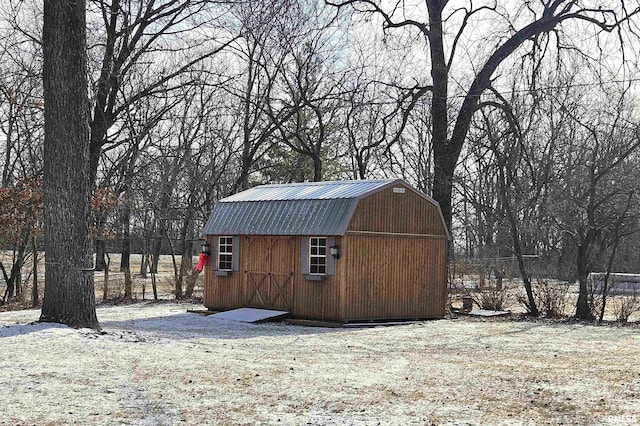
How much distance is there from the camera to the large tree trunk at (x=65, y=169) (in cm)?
1259

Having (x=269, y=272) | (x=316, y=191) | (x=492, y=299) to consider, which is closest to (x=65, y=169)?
(x=269, y=272)

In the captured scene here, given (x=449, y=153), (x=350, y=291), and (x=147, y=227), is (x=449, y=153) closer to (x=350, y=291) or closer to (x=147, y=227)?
(x=350, y=291)

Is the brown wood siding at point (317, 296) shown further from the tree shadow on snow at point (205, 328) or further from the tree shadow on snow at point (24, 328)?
the tree shadow on snow at point (24, 328)

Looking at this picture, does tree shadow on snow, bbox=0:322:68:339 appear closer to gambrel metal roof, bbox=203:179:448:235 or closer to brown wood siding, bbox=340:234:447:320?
gambrel metal roof, bbox=203:179:448:235

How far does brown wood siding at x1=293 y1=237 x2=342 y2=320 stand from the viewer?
1734 centimetres

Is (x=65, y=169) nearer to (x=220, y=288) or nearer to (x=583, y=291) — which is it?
(x=220, y=288)

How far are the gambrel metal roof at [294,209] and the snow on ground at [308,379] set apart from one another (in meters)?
3.22

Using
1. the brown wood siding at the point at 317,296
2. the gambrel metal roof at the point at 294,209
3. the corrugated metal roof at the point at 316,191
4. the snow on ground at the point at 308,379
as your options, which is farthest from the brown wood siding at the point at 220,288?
the snow on ground at the point at 308,379

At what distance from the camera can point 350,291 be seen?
686 inches

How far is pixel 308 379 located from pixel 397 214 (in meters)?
9.06

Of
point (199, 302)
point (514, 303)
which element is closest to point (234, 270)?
point (199, 302)

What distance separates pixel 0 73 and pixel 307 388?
57.9ft

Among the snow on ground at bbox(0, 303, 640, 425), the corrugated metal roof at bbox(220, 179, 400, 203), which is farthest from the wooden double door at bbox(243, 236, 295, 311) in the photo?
the snow on ground at bbox(0, 303, 640, 425)

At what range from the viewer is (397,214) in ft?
59.6
